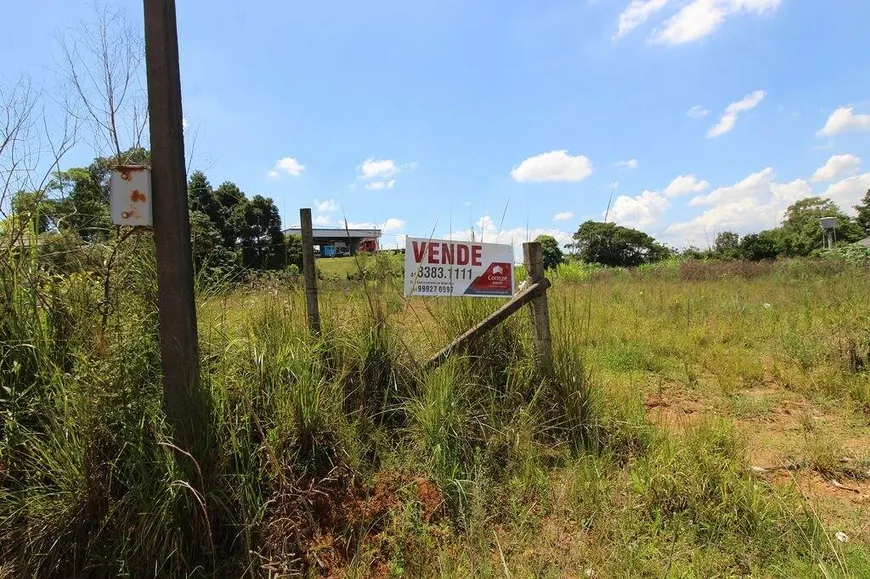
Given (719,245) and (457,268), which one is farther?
(719,245)

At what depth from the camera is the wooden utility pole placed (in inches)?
91.1

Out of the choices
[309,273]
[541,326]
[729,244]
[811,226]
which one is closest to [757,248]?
[729,244]

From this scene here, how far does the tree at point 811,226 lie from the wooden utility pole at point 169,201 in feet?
121

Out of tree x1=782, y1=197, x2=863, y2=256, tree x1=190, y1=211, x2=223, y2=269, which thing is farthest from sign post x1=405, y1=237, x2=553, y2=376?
tree x1=782, y1=197, x2=863, y2=256

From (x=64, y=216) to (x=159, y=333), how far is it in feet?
3.43

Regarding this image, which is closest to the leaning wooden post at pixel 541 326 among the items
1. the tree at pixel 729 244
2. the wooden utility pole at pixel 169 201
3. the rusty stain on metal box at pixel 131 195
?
the wooden utility pole at pixel 169 201

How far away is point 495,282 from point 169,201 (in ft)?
7.80

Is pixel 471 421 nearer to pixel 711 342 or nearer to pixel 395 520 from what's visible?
pixel 395 520

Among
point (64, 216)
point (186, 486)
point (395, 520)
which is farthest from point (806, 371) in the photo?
point (64, 216)

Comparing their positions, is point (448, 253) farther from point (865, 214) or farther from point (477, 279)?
point (865, 214)

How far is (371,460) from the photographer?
2.85m

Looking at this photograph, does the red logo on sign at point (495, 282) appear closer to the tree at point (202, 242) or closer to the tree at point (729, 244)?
the tree at point (202, 242)

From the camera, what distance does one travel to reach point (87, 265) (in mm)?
2727

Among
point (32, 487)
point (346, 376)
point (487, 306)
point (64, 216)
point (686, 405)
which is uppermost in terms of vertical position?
point (64, 216)
